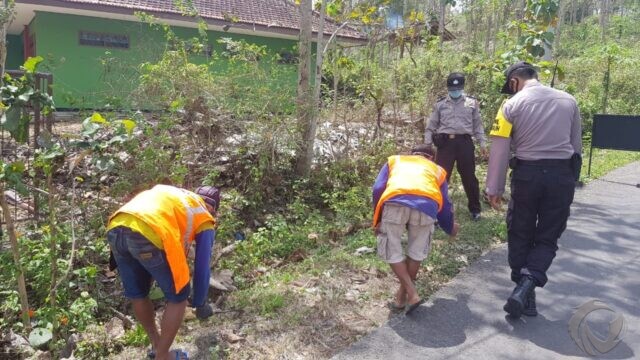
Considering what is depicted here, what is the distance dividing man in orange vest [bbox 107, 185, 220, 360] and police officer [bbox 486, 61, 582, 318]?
89.9 inches

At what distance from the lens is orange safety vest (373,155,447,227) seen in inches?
153

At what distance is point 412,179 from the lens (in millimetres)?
3947

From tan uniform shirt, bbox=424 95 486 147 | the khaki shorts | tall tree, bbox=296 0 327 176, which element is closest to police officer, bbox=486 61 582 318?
the khaki shorts

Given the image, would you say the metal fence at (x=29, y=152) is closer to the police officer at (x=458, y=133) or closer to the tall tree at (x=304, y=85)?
the tall tree at (x=304, y=85)

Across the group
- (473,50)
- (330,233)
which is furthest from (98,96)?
(473,50)

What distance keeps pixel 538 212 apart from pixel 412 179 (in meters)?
1.03

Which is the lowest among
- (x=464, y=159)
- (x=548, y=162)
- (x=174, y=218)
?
(x=174, y=218)

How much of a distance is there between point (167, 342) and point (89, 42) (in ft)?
40.8

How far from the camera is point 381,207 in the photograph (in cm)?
398

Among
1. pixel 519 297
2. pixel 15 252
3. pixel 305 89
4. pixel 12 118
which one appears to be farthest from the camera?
pixel 305 89

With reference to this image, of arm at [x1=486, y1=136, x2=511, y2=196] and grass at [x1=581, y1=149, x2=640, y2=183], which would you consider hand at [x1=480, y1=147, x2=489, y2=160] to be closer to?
grass at [x1=581, y1=149, x2=640, y2=183]

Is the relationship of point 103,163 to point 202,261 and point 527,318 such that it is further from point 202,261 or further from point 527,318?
point 527,318

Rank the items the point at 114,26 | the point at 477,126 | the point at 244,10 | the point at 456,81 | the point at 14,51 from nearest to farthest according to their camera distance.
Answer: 1. the point at 456,81
2. the point at 477,126
3. the point at 114,26
4. the point at 244,10
5. the point at 14,51

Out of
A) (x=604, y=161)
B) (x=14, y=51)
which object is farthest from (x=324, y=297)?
(x=14, y=51)
